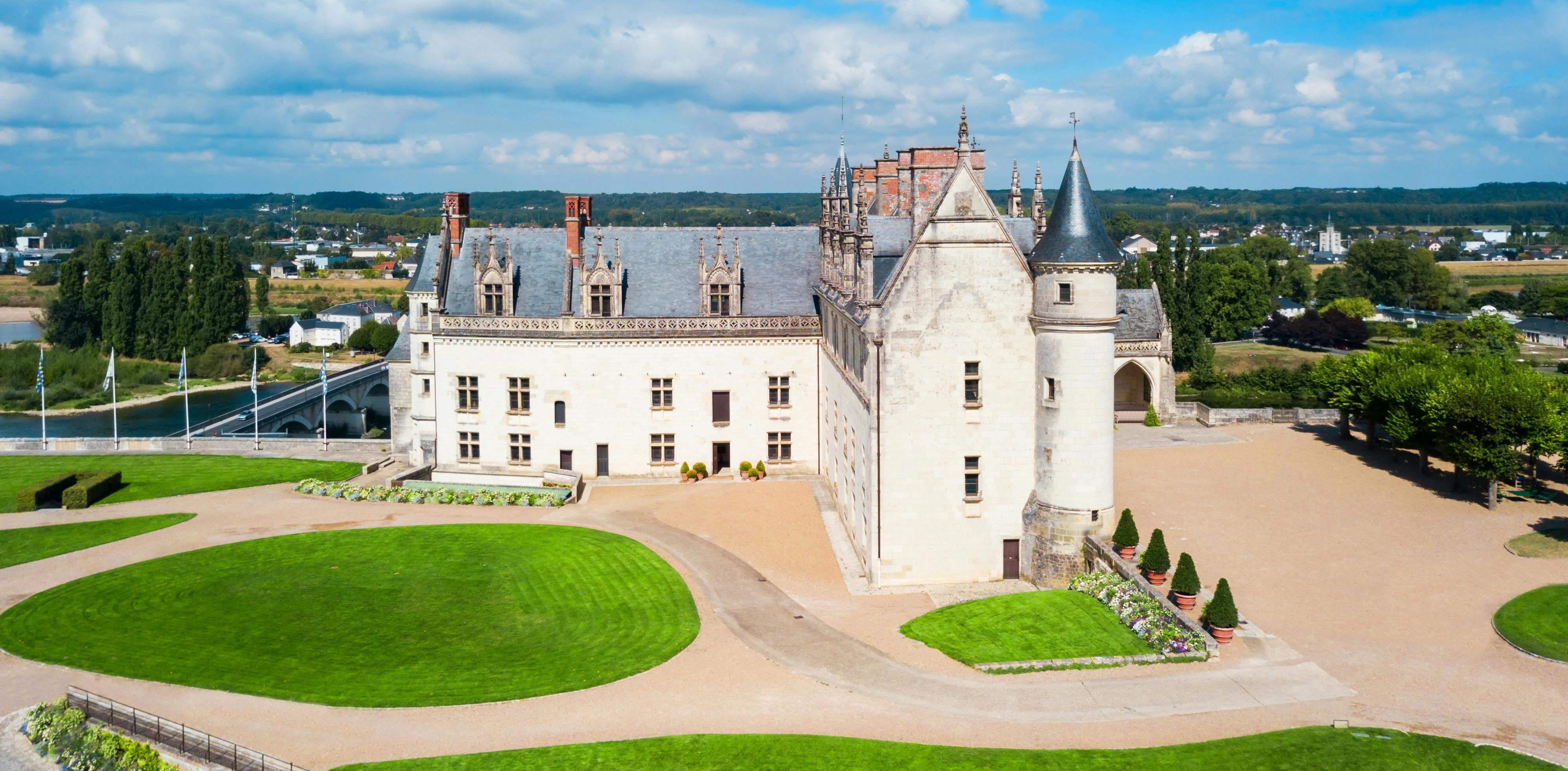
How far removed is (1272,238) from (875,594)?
16665 cm

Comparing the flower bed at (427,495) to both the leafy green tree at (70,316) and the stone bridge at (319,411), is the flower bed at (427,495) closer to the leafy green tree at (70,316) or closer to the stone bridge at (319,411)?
the stone bridge at (319,411)

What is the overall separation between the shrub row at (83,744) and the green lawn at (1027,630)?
17411mm

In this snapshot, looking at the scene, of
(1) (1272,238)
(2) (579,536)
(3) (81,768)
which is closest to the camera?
(3) (81,768)

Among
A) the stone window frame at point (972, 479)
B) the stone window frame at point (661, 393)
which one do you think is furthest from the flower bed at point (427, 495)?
the stone window frame at point (972, 479)

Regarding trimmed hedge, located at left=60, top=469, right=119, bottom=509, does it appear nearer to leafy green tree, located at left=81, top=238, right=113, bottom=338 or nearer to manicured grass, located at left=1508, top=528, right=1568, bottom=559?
manicured grass, located at left=1508, top=528, right=1568, bottom=559

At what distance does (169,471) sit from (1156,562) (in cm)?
4346

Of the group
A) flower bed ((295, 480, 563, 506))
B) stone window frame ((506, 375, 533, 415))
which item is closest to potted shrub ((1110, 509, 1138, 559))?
flower bed ((295, 480, 563, 506))

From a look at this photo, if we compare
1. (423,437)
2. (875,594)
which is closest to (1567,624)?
(875,594)

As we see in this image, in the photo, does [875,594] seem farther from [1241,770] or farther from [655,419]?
[655,419]

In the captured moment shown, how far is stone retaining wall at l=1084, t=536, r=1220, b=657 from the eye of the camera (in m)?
26.7

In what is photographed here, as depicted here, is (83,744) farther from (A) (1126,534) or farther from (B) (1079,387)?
(B) (1079,387)

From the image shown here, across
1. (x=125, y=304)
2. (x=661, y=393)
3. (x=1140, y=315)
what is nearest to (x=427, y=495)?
(x=661, y=393)

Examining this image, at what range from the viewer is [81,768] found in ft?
74.6

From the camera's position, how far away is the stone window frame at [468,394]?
49.0 meters
